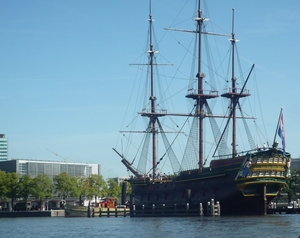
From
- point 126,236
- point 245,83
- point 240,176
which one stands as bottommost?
point 126,236

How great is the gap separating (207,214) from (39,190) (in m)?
64.6

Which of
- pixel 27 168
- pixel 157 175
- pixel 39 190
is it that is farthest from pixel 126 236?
pixel 27 168

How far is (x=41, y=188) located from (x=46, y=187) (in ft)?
4.37

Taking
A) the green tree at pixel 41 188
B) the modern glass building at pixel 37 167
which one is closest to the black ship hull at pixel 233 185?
the green tree at pixel 41 188

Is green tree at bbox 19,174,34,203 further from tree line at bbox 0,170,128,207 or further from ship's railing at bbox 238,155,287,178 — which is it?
ship's railing at bbox 238,155,287,178

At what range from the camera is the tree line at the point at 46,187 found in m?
140

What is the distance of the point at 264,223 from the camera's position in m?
63.0

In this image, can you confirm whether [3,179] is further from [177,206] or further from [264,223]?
[264,223]

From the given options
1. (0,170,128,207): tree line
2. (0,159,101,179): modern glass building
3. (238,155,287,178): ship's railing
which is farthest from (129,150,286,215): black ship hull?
(0,159,101,179): modern glass building

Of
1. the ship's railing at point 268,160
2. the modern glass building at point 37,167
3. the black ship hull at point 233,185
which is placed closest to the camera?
the ship's railing at point 268,160

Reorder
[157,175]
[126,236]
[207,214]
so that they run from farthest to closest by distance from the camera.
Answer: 1. [157,175]
2. [207,214]
3. [126,236]

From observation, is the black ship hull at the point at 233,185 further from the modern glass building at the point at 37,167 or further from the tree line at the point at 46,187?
the modern glass building at the point at 37,167

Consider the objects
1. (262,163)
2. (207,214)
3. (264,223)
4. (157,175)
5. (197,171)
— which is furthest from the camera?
(157,175)

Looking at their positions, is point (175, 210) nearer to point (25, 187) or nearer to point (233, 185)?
point (233, 185)
